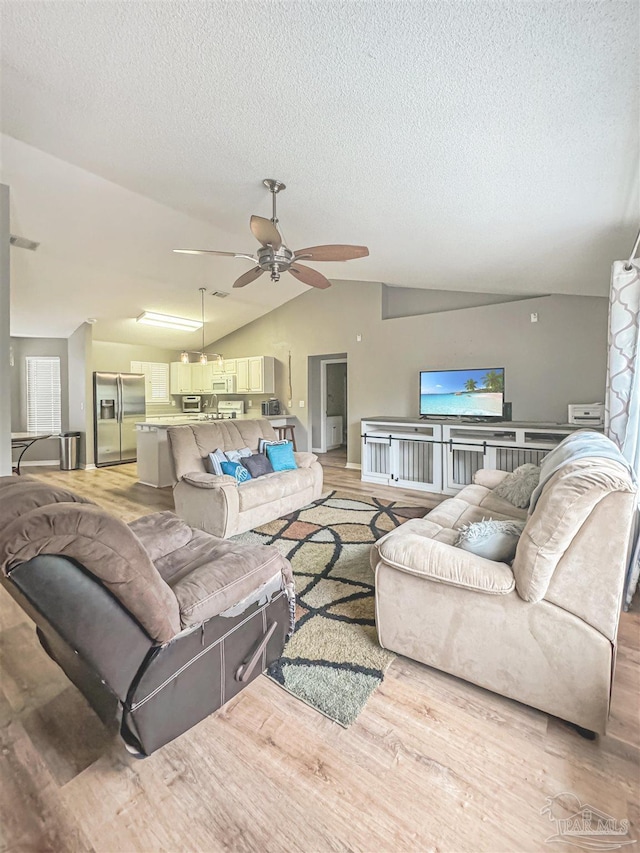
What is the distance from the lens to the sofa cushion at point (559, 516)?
4.29 ft

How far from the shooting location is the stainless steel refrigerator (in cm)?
678

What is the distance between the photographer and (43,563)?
1016 mm

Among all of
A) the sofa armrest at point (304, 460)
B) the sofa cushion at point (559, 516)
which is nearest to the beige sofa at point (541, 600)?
the sofa cushion at point (559, 516)

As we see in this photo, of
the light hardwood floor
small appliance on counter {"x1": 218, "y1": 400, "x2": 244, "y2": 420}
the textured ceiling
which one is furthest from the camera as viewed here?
small appliance on counter {"x1": 218, "y1": 400, "x2": 244, "y2": 420}

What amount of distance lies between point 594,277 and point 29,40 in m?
4.05

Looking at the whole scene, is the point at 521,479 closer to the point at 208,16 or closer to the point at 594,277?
the point at 594,277

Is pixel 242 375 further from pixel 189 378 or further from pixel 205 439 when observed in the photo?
pixel 205 439

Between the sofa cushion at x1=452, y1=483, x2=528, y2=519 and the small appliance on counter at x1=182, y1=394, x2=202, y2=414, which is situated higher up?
the small appliance on counter at x1=182, y1=394, x2=202, y2=414

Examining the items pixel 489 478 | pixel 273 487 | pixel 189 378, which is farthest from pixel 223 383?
pixel 489 478

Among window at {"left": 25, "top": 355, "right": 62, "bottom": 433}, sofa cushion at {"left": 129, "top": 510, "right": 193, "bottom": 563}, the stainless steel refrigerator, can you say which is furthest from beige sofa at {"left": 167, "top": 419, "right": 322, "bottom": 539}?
window at {"left": 25, "top": 355, "right": 62, "bottom": 433}

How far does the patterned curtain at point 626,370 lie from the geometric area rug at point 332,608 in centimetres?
166

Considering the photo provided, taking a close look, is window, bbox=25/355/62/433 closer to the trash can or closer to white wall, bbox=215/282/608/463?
the trash can

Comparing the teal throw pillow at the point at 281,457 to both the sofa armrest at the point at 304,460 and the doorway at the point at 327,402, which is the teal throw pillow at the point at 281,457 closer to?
the sofa armrest at the point at 304,460

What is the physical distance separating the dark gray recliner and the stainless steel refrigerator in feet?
19.8
